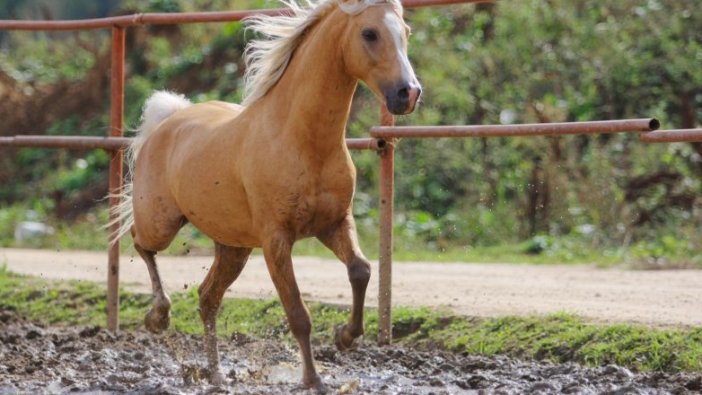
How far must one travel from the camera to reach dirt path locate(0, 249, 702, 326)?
7469 millimetres

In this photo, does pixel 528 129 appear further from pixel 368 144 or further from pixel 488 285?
pixel 488 285

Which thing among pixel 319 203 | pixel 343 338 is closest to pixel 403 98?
pixel 319 203

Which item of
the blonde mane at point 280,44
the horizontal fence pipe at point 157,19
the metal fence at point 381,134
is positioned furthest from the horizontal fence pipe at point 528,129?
the blonde mane at point 280,44

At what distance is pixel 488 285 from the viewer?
8.87 metres

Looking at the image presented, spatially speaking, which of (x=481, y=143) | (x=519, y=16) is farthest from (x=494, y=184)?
(x=519, y=16)

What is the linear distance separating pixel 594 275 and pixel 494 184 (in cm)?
357

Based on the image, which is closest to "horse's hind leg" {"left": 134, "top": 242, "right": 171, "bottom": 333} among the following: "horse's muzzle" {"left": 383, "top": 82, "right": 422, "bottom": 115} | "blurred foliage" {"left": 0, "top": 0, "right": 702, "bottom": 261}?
"horse's muzzle" {"left": 383, "top": 82, "right": 422, "bottom": 115}

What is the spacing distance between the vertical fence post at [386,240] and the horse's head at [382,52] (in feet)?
5.09

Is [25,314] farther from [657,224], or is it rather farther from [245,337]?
[657,224]

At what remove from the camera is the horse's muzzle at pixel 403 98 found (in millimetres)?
5172

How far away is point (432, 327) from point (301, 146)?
2.05m

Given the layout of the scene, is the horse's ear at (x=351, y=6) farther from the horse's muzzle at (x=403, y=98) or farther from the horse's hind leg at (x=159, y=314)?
the horse's hind leg at (x=159, y=314)

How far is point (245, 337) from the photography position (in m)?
7.54

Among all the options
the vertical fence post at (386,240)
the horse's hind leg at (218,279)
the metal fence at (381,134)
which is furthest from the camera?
the vertical fence post at (386,240)
